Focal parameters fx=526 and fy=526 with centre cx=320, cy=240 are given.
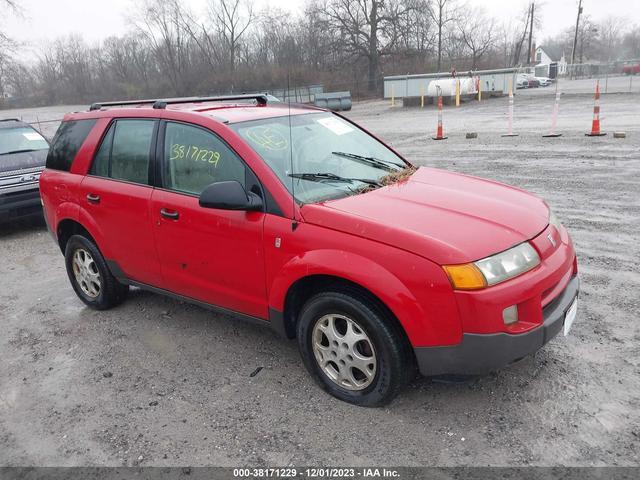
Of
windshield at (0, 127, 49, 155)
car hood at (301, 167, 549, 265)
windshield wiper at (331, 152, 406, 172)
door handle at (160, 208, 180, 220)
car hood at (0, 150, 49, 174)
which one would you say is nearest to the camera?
car hood at (301, 167, 549, 265)

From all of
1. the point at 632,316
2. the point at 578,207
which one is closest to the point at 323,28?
the point at 578,207

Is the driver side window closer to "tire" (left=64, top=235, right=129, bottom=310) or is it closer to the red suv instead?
the red suv

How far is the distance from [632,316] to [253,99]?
349cm

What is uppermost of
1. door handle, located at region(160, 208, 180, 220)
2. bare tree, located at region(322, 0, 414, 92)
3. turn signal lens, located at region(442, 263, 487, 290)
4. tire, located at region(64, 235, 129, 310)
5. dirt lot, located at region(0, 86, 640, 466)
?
bare tree, located at region(322, 0, 414, 92)

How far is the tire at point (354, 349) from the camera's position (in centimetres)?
292

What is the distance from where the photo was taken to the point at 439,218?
3023 mm

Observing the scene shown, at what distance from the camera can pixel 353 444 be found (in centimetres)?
286

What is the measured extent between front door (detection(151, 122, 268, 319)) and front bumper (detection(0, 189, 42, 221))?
5043mm

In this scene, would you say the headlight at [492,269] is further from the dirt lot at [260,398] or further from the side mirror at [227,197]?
the side mirror at [227,197]

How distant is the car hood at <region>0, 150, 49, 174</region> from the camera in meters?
8.27

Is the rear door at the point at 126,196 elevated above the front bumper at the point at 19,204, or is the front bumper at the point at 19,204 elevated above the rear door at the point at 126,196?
the rear door at the point at 126,196

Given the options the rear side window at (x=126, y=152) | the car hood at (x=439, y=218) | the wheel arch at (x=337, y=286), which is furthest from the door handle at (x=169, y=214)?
the car hood at (x=439, y=218)

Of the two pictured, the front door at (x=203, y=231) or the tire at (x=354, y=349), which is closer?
the tire at (x=354, y=349)

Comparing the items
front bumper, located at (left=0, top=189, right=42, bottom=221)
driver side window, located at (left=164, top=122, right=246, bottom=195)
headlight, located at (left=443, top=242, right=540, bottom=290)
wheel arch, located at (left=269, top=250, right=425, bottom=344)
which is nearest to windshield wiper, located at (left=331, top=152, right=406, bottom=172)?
driver side window, located at (left=164, top=122, right=246, bottom=195)
